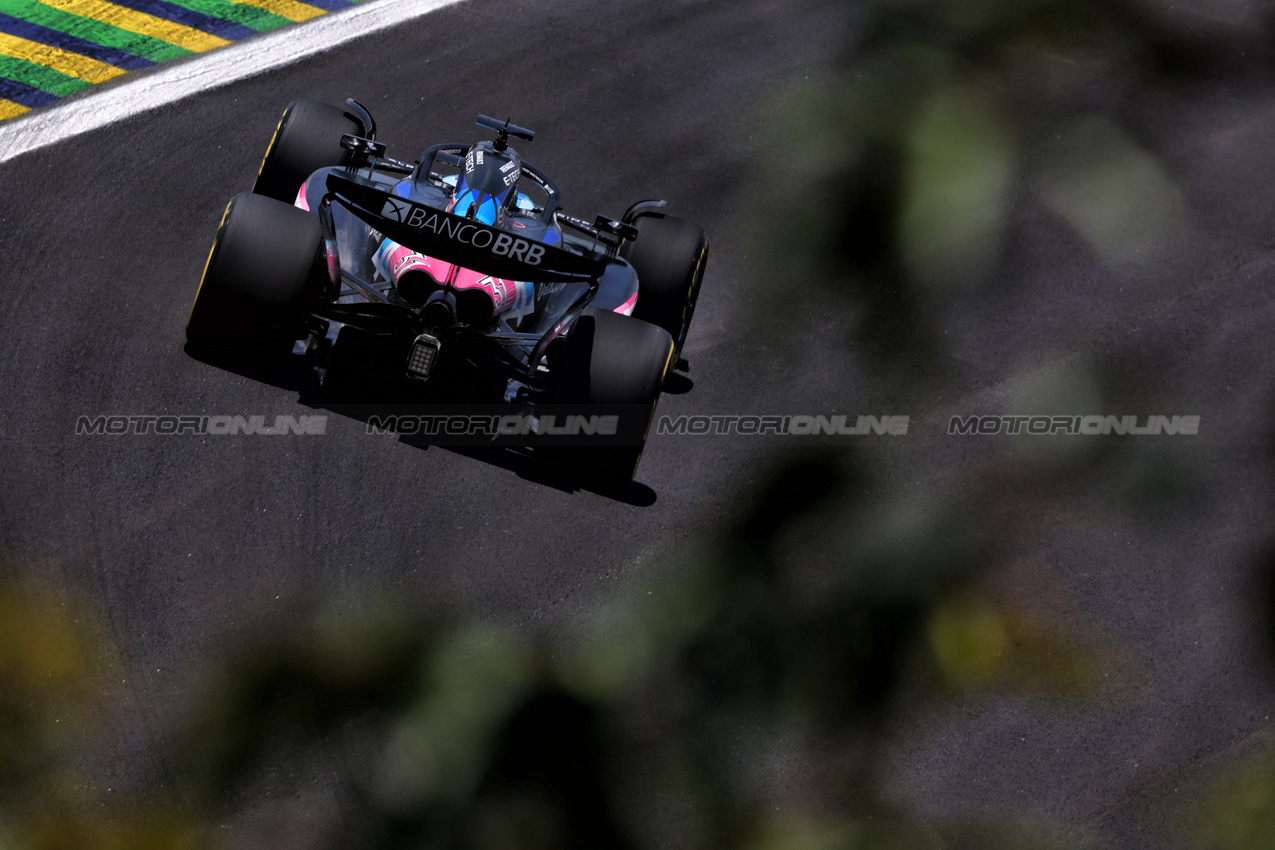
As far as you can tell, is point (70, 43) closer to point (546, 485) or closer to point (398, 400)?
point (398, 400)

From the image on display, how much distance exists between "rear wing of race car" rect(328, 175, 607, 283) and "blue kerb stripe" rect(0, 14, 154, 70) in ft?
16.4

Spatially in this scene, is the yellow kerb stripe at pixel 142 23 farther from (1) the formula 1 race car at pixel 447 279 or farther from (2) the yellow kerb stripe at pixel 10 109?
(1) the formula 1 race car at pixel 447 279

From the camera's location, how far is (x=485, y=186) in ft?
26.5

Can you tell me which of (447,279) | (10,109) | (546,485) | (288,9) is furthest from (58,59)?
(546,485)

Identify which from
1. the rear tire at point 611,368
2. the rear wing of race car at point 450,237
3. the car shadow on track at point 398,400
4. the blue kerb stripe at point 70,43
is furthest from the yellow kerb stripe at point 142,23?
the rear tire at point 611,368

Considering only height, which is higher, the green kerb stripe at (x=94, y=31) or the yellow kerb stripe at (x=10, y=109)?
the green kerb stripe at (x=94, y=31)

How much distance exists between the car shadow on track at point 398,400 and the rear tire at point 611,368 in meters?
0.75

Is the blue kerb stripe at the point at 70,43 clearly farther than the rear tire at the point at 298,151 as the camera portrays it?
Yes

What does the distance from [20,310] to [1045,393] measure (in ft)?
26.1

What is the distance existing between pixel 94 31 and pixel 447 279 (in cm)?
583

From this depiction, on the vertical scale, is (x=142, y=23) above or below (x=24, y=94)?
above

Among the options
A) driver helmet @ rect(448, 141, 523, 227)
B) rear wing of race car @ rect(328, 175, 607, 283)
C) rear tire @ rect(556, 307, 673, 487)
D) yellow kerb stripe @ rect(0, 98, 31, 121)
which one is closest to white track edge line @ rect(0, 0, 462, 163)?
yellow kerb stripe @ rect(0, 98, 31, 121)

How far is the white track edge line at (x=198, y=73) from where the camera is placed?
33.4 ft

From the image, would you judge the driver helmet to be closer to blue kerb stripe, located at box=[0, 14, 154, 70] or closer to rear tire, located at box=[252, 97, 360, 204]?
rear tire, located at box=[252, 97, 360, 204]
